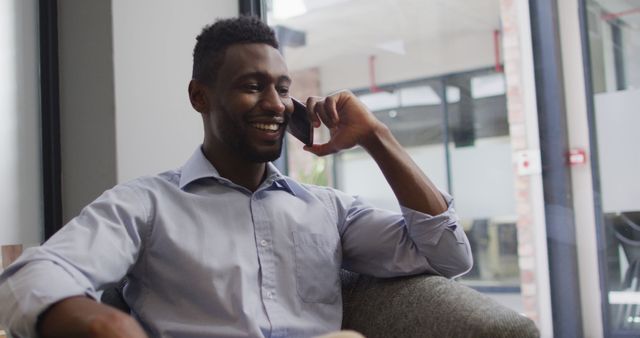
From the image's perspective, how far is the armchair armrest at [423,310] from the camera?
1.18 metres

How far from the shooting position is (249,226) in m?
1.46

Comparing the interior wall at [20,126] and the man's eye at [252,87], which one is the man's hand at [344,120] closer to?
the man's eye at [252,87]

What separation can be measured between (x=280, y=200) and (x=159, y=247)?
0.32m

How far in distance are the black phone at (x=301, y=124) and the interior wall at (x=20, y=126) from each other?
1042mm

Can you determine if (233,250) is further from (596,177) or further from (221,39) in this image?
(596,177)

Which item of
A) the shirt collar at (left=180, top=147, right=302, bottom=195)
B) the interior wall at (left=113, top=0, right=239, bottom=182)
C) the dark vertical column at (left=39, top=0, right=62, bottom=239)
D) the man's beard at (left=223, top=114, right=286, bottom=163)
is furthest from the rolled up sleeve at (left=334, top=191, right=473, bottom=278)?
the dark vertical column at (left=39, top=0, right=62, bottom=239)

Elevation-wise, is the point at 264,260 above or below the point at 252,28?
below

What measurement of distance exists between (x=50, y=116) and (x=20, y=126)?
0.10 metres

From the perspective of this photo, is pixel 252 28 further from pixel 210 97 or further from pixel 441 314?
pixel 441 314

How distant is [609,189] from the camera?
2.42m

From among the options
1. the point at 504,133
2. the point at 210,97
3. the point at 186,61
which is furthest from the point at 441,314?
the point at 504,133

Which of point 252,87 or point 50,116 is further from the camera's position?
point 50,116

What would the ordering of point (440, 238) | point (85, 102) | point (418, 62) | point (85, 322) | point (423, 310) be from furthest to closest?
→ point (418, 62) < point (85, 102) < point (440, 238) < point (423, 310) < point (85, 322)

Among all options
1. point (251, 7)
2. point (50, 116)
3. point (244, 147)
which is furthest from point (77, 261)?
point (251, 7)
